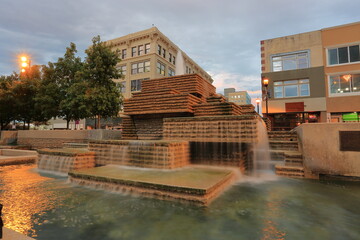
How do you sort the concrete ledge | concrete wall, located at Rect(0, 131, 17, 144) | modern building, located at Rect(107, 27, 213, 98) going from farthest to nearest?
1. modern building, located at Rect(107, 27, 213, 98)
2. concrete wall, located at Rect(0, 131, 17, 144)
3. the concrete ledge

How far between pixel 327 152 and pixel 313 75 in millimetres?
16286

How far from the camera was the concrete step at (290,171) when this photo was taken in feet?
22.8

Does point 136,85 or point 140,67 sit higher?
point 140,67

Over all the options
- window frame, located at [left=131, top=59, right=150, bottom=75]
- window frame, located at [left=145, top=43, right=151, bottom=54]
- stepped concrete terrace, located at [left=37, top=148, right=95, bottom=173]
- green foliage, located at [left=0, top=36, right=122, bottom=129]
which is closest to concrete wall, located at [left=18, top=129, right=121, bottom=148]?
green foliage, located at [left=0, top=36, right=122, bottom=129]

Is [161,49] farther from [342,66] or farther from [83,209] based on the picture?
[83,209]

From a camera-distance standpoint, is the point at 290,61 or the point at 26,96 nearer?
the point at 290,61

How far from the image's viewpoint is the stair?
709cm

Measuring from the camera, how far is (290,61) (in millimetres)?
20641

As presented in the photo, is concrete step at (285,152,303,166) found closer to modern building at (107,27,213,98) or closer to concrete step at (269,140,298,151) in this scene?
concrete step at (269,140,298,151)

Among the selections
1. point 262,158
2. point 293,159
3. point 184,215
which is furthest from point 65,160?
point 293,159

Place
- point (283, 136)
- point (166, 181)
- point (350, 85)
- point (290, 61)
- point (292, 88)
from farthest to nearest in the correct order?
point (290, 61) → point (292, 88) → point (350, 85) → point (283, 136) → point (166, 181)

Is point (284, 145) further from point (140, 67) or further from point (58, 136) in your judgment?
point (140, 67)

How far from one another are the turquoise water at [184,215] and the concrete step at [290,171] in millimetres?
1416

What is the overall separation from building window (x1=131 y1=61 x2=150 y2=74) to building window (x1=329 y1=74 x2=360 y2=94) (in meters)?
27.6
